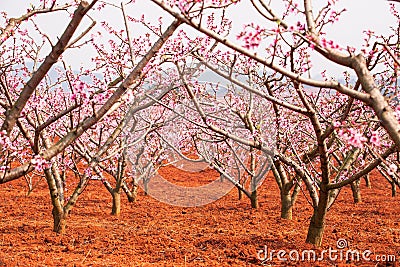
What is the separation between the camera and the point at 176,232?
24.0 ft

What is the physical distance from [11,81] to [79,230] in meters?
3.84

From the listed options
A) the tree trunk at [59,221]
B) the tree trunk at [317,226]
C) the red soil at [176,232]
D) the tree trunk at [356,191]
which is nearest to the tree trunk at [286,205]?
the red soil at [176,232]

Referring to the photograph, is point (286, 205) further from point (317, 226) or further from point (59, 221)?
point (59, 221)

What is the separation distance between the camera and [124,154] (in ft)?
29.4

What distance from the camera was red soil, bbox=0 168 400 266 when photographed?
216 inches

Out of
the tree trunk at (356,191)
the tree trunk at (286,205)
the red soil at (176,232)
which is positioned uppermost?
the tree trunk at (356,191)

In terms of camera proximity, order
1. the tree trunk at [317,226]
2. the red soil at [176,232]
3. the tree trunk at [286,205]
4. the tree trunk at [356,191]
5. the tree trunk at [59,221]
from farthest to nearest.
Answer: the tree trunk at [356,191] < the tree trunk at [286,205] < the tree trunk at [59,221] < the tree trunk at [317,226] < the red soil at [176,232]

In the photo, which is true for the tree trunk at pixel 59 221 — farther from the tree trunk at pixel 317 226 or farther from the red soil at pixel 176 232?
the tree trunk at pixel 317 226

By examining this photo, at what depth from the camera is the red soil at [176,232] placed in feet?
18.0

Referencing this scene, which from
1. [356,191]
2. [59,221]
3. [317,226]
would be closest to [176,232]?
[59,221]

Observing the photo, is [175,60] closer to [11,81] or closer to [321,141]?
[321,141]

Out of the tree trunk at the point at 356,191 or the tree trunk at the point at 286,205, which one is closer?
the tree trunk at the point at 286,205

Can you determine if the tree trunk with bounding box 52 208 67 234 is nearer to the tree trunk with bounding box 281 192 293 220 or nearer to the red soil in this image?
the red soil

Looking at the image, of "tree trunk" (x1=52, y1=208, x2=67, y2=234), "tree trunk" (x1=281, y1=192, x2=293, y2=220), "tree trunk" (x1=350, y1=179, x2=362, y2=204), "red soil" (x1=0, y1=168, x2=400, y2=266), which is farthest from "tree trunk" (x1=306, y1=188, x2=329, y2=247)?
"tree trunk" (x1=350, y1=179, x2=362, y2=204)
